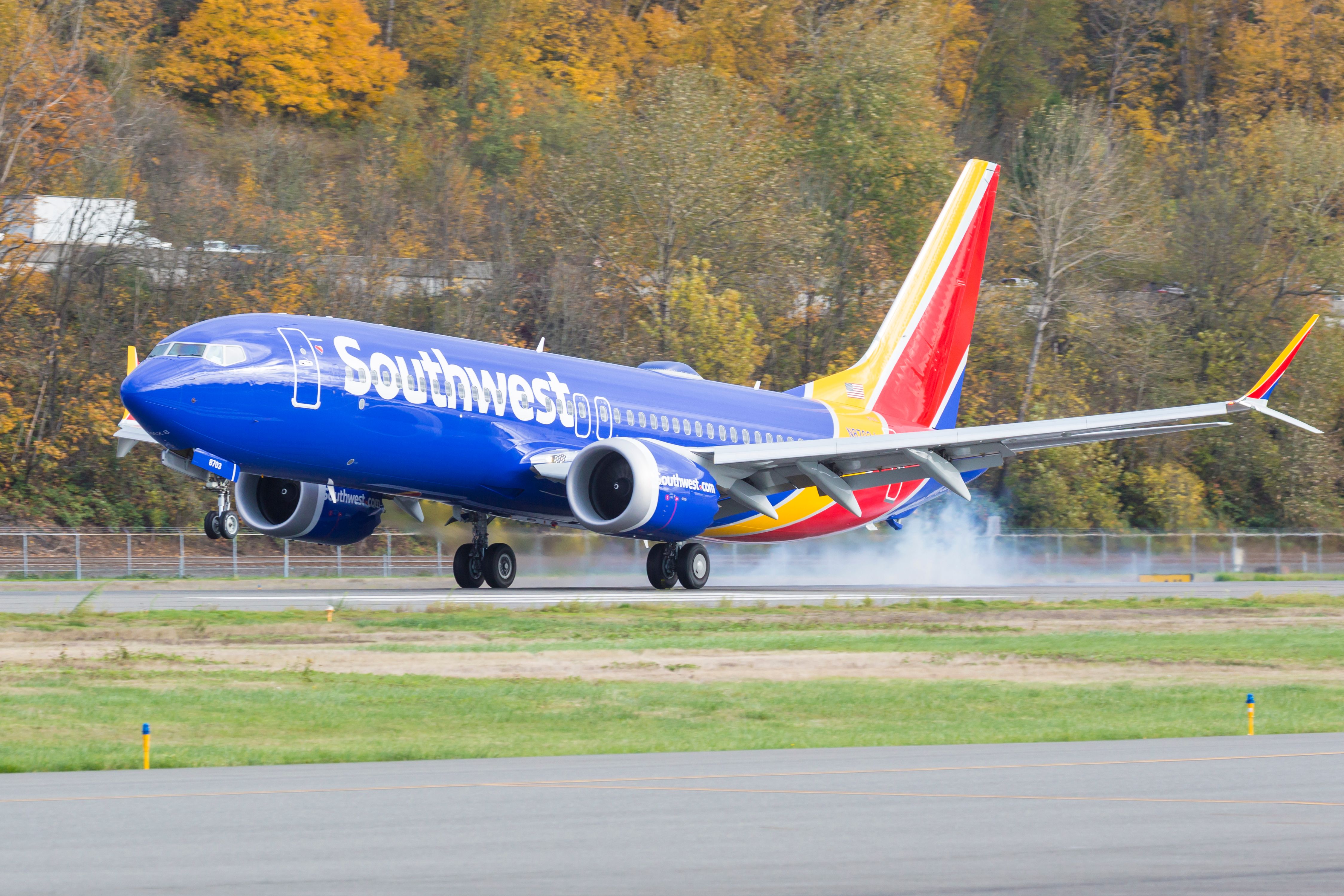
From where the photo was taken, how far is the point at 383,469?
27594mm

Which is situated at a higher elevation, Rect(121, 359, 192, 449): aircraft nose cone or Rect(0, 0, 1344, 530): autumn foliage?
Rect(0, 0, 1344, 530): autumn foliage

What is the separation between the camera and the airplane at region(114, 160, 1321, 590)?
26062 millimetres

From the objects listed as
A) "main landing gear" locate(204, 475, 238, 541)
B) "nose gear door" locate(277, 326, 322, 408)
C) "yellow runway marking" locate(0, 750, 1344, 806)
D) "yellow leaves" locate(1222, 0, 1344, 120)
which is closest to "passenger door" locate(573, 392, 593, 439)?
"nose gear door" locate(277, 326, 322, 408)

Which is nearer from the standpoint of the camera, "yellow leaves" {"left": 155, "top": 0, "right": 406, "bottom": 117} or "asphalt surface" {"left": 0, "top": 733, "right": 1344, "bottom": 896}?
"asphalt surface" {"left": 0, "top": 733, "right": 1344, "bottom": 896}

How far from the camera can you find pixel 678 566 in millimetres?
33719

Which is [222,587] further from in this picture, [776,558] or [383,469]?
[776,558]

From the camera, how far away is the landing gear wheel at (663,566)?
3347cm

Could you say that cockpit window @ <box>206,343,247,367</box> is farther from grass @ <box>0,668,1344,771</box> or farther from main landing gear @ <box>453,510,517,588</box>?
grass @ <box>0,668,1344,771</box>

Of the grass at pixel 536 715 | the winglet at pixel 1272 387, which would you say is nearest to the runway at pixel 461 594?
the winglet at pixel 1272 387

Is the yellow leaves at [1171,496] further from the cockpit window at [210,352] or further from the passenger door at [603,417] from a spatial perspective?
the cockpit window at [210,352]

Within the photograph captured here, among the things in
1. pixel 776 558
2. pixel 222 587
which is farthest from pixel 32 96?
pixel 776 558

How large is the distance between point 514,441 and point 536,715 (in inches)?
548

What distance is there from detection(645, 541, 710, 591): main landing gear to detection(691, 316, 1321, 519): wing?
67.2 inches

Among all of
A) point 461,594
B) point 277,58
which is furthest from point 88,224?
point 277,58
